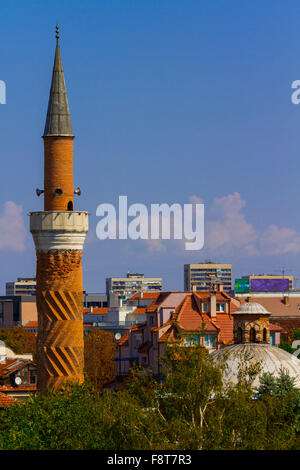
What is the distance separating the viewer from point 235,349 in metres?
93.4

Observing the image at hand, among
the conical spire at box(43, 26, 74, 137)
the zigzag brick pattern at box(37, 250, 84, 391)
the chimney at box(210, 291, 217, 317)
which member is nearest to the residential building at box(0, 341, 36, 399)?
the zigzag brick pattern at box(37, 250, 84, 391)

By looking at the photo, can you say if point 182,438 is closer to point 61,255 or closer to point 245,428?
point 245,428

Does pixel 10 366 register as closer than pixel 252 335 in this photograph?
No

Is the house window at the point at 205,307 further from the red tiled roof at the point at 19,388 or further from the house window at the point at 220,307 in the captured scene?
the red tiled roof at the point at 19,388

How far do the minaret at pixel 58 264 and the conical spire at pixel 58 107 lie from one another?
0.05 m

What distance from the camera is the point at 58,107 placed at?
85750mm

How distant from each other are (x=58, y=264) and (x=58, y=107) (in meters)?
8.80

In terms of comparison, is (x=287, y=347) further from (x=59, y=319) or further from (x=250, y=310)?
(x=59, y=319)

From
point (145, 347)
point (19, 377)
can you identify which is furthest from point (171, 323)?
point (19, 377)

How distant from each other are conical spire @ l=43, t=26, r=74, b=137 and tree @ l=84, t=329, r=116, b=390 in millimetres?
68179

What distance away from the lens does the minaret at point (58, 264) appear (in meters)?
82.4

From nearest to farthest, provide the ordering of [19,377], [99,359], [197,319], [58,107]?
[58,107] < [19,377] < [197,319] < [99,359]
